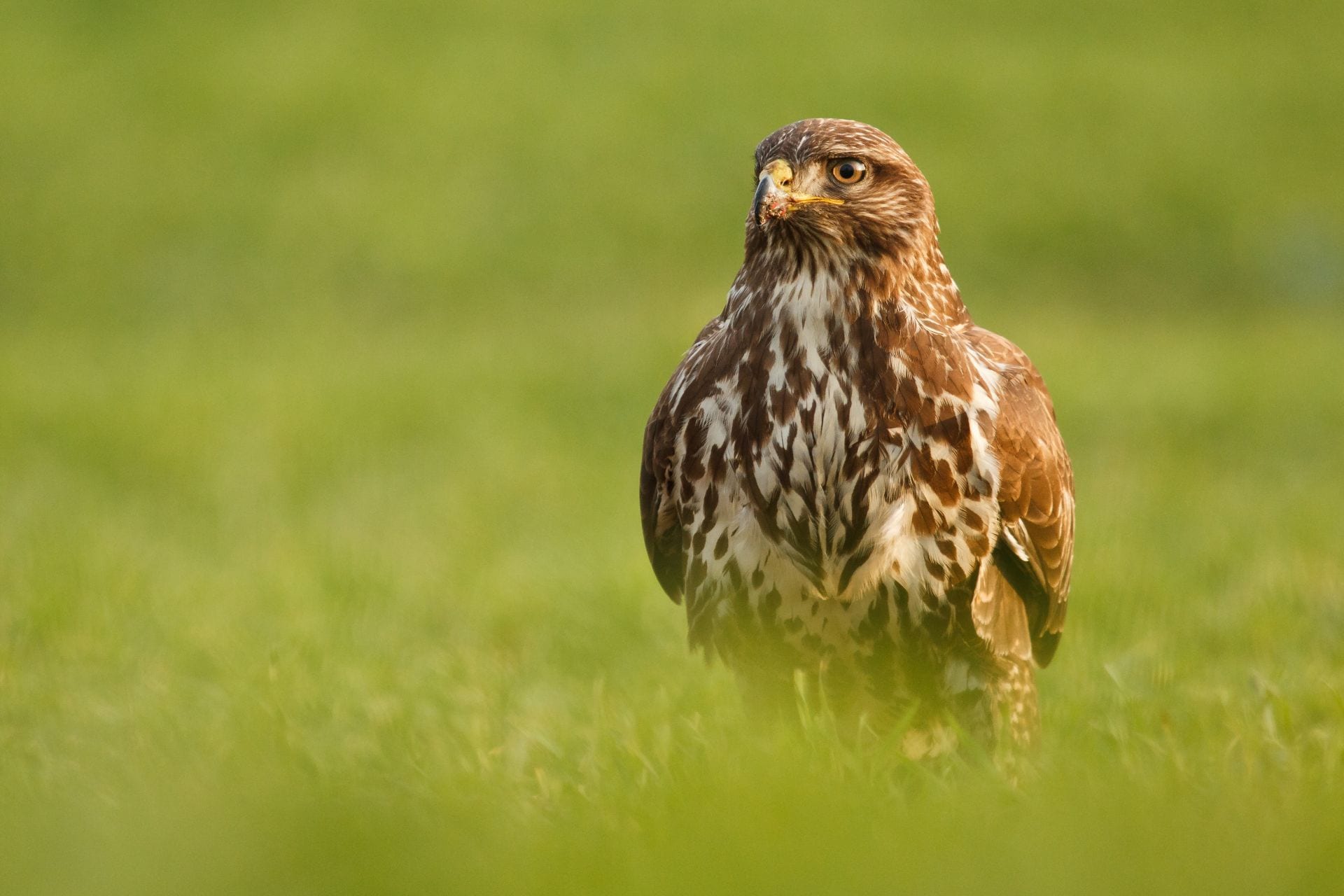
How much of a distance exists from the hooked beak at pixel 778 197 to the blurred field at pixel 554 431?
1.34m

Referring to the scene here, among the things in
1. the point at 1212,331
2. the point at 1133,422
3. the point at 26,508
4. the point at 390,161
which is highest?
the point at 390,161

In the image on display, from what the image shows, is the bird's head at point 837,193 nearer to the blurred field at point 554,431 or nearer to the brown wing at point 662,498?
the brown wing at point 662,498

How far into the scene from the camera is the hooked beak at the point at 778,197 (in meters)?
4.14

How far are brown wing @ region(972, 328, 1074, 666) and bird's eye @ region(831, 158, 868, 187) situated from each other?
588mm

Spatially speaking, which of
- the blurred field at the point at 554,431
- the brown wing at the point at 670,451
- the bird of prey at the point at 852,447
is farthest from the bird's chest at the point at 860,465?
the blurred field at the point at 554,431

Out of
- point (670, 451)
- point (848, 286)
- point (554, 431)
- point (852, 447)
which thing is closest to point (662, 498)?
point (670, 451)

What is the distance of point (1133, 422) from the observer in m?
10.1

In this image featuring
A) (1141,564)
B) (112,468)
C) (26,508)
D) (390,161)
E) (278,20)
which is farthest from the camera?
(278,20)

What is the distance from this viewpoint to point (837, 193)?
4.24m

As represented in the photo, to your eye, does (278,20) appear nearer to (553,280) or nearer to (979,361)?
(553,280)

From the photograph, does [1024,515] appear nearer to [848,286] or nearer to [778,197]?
[848,286]

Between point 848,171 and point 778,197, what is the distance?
0.78 feet

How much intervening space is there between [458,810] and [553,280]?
497 inches

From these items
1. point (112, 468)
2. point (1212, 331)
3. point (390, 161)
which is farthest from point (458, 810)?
point (390, 161)
